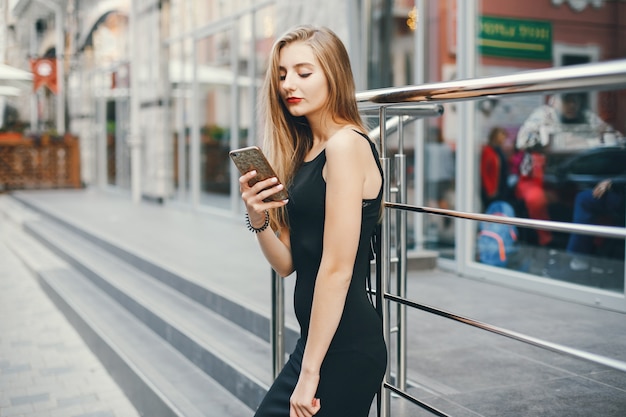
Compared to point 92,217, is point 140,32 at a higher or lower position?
higher

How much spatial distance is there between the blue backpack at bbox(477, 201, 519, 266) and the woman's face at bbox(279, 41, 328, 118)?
4.18 metres

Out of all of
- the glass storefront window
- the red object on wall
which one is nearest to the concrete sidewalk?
the glass storefront window

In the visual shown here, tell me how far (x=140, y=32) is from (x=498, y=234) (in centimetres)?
992

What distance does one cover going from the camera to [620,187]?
5.55m

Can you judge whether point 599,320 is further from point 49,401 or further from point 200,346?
point 49,401

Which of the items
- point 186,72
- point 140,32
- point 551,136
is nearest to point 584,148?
point 551,136

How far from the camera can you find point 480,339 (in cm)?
388

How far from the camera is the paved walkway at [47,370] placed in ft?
13.5

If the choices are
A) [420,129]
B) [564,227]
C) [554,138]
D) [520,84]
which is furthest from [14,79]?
[564,227]

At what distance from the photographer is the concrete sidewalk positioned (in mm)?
2891

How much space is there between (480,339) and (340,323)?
2.18 m

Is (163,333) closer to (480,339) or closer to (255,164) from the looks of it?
(480,339)

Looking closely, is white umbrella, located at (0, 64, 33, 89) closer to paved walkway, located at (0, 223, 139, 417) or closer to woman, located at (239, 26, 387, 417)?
paved walkway, located at (0, 223, 139, 417)

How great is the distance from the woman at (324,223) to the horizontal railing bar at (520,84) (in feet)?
0.80
